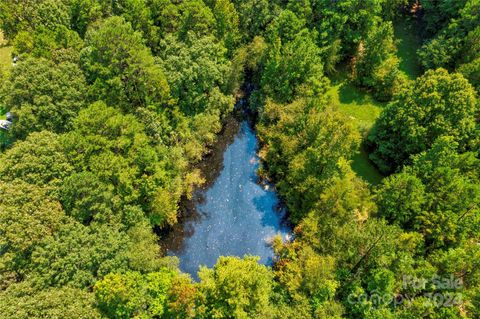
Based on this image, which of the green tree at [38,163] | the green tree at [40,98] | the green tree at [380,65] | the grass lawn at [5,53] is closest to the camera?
the green tree at [38,163]

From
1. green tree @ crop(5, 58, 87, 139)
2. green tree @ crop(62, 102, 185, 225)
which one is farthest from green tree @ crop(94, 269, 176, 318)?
green tree @ crop(5, 58, 87, 139)

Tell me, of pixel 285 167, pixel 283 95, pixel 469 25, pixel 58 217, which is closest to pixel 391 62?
pixel 469 25

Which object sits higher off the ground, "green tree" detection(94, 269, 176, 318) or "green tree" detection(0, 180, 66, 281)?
"green tree" detection(0, 180, 66, 281)

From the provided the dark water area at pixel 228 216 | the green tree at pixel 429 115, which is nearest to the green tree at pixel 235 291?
the dark water area at pixel 228 216

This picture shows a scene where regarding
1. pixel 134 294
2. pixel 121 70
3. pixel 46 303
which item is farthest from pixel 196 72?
pixel 46 303

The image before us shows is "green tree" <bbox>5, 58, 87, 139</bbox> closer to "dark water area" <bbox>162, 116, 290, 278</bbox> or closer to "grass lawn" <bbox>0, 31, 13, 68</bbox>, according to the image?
"dark water area" <bbox>162, 116, 290, 278</bbox>

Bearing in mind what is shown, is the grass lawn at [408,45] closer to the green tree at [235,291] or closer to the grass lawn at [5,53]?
the green tree at [235,291]
